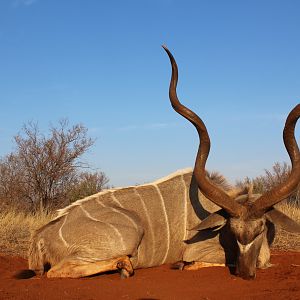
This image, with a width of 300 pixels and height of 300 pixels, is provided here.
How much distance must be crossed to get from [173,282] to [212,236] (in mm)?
1061

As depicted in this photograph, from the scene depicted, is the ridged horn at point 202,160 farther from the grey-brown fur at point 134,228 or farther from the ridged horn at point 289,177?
the grey-brown fur at point 134,228

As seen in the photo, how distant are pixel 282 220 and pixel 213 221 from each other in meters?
0.63

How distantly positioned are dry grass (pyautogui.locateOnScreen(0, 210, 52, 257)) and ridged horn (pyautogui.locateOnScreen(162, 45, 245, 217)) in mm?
2534

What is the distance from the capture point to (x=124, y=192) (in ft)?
17.2

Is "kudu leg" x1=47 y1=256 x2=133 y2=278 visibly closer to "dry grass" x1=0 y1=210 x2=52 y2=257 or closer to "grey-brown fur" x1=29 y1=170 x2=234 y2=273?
"grey-brown fur" x1=29 y1=170 x2=234 y2=273

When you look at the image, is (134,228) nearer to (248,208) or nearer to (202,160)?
(202,160)

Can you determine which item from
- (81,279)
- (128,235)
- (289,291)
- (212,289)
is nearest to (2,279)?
(81,279)

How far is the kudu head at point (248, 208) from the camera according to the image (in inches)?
171

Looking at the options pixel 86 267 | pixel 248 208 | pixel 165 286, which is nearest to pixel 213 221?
pixel 248 208

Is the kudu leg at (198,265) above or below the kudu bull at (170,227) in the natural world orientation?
below

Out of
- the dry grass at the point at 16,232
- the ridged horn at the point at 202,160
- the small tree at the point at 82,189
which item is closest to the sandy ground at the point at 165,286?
the ridged horn at the point at 202,160

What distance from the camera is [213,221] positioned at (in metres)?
4.71

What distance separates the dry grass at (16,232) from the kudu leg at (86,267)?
1.78 m

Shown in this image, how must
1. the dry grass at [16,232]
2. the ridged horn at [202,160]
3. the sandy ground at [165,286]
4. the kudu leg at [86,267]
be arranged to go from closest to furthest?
the sandy ground at [165,286]
the kudu leg at [86,267]
the ridged horn at [202,160]
the dry grass at [16,232]
